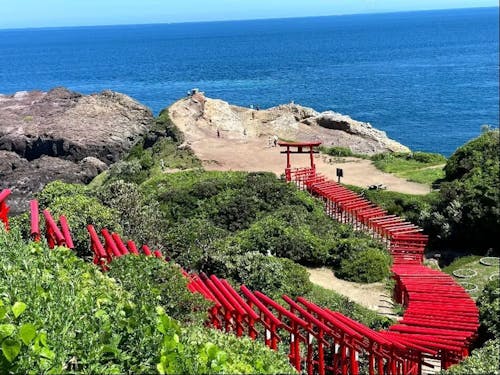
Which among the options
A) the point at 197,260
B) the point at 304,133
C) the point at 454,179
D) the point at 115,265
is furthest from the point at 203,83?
the point at 115,265

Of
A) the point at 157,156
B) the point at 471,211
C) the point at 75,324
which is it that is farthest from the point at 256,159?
the point at 75,324

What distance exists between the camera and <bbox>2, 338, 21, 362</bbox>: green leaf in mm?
5188

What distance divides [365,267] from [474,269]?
395 cm

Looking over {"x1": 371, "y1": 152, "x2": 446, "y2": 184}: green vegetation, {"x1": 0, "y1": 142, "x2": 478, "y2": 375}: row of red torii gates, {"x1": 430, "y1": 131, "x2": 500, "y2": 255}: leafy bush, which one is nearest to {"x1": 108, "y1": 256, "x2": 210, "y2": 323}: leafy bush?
{"x1": 0, "y1": 142, "x2": 478, "y2": 375}: row of red torii gates

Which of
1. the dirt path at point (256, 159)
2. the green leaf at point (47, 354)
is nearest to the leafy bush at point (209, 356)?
the green leaf at point (47, 354)

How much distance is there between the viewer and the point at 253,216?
25.8m

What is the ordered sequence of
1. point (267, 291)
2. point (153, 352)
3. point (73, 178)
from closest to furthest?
point (153, 352), point (267, 291), point (73, 178)

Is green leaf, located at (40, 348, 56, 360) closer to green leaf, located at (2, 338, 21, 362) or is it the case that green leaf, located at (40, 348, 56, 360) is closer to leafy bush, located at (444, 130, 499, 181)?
green leaf, located at (2, 338, 21, 362)

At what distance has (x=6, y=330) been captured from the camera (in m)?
5.40

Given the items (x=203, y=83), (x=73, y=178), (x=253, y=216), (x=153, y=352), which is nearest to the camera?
(x=153, y=352)

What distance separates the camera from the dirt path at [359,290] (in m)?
17.7

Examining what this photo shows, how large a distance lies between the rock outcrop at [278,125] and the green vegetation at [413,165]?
700cm

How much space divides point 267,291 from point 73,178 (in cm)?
2933

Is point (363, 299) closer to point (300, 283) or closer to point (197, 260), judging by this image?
point (300, 283)
